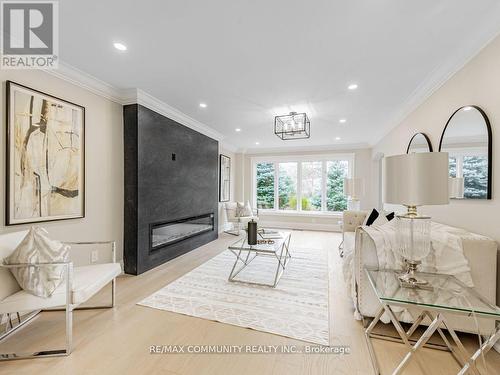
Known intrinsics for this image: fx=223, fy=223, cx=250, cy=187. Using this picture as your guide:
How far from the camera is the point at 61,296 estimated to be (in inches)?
67.0

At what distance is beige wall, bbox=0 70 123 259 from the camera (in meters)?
2.43

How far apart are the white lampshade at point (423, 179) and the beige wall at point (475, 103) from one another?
2.46 ft

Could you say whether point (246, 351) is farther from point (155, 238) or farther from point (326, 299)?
point (155, 238)

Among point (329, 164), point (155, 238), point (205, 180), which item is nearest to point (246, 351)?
point (155, 238)

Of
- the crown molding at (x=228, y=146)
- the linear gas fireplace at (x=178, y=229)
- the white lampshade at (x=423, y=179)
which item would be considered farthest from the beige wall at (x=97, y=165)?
the white lampshade at (x=423, y=179)

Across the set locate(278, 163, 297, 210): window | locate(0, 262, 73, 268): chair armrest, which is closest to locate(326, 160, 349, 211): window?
locate(278, 163, 297, 210): window

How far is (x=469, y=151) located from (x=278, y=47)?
6.68 ft

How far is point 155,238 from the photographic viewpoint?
11.4 feet

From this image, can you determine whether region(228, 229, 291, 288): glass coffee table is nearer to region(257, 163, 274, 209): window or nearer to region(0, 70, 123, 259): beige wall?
region(0, 70, 123, 259): beige wall

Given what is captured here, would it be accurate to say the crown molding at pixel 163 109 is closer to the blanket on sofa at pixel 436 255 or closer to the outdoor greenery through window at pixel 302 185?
the outdoor greenery through window at pixel 302 185

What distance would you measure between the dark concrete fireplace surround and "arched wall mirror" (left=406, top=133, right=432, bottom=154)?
3662mm

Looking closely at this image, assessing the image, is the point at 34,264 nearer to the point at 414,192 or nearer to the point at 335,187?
the point at 414,192

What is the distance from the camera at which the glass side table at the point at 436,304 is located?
1.25 m

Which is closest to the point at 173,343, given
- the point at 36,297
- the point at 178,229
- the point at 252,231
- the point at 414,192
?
the point at 36,297
